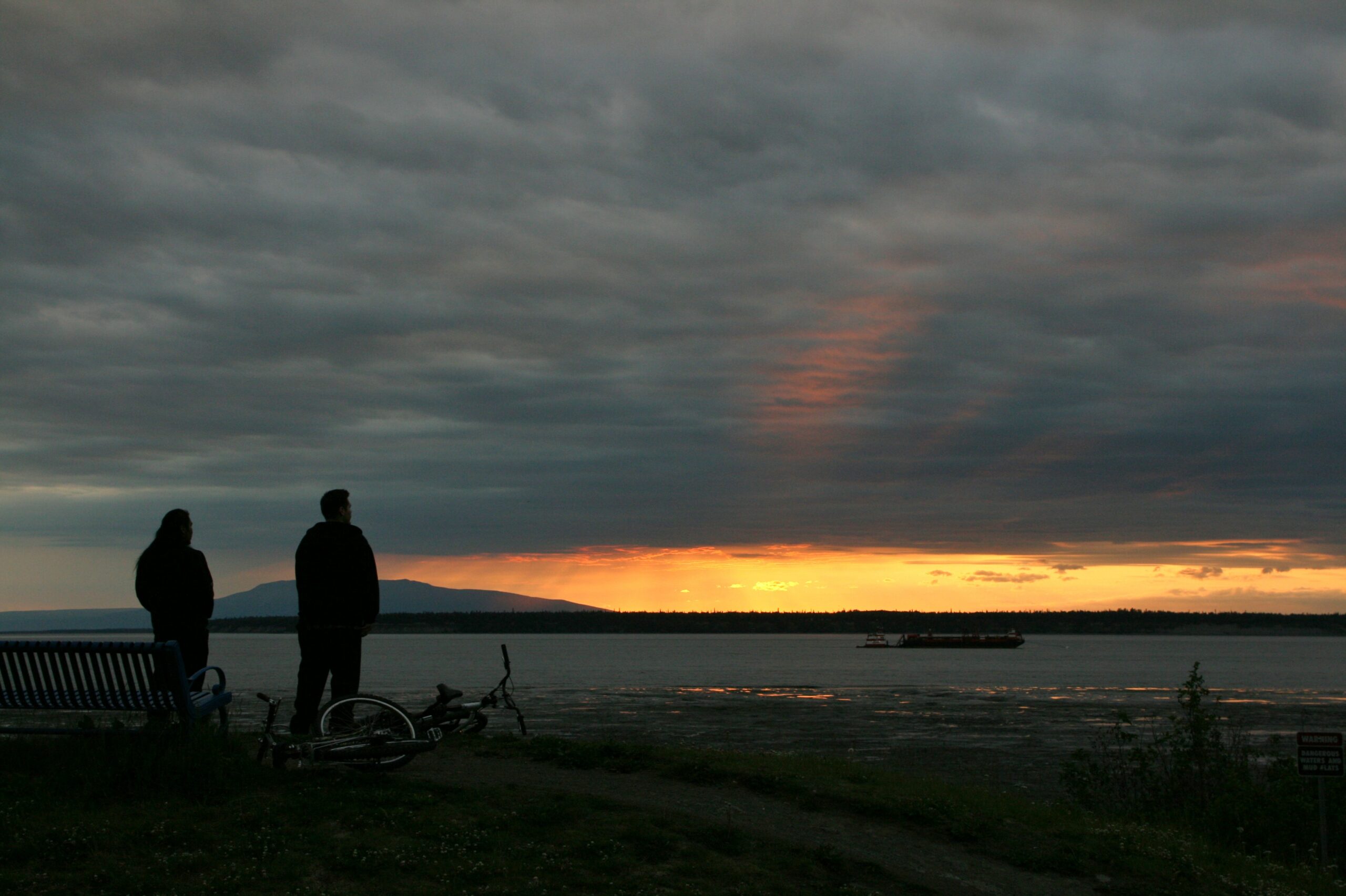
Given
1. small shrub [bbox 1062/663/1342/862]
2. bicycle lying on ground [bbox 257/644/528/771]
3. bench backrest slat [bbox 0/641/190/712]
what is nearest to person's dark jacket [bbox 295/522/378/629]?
bicycle lying on ground [bbox 257/644/528/771]

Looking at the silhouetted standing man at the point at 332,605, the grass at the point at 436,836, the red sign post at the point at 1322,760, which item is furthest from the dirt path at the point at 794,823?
the red sign post at the point at 1322,760

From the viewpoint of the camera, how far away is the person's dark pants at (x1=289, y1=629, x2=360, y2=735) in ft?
37.2

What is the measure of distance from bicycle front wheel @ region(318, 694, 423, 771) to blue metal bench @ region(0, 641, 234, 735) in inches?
46.6

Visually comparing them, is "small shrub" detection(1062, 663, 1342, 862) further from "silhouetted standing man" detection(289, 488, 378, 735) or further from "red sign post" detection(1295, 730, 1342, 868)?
"silhouetted standing man" detection(289, 488, 378, 735)

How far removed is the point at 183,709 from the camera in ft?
32.5

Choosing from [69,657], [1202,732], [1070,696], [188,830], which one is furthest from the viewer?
[1070,696]

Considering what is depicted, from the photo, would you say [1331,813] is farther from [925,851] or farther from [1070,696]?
[1070,696]

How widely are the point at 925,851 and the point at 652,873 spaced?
2.73 metres

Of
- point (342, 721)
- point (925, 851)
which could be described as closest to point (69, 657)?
point (342, 721)

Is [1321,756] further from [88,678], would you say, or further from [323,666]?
[88,678]

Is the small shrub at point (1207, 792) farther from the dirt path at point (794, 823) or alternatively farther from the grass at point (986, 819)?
the dirt path at point (794, 823)

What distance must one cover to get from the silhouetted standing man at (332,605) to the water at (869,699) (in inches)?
602

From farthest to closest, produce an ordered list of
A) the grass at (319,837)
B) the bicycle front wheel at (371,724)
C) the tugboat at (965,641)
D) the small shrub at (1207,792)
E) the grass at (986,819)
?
the tugboat at (965,641)
the small shrub at (1207,792)
the bicycle front wheel at (371,724)
the grass at (986,819)
the grass at (319,837)

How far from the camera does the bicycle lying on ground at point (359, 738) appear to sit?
9938mm
